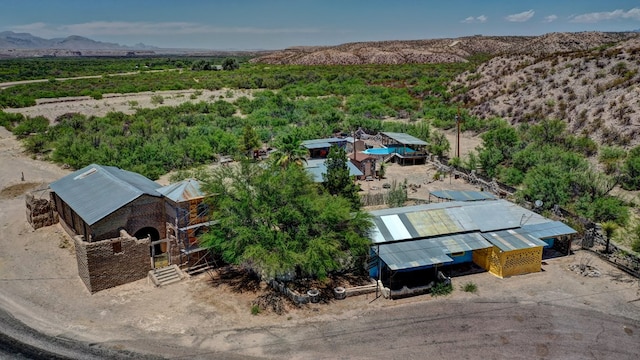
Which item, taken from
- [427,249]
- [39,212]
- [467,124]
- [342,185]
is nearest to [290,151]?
[342,185]

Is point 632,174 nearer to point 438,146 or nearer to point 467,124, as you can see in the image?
point 438,146

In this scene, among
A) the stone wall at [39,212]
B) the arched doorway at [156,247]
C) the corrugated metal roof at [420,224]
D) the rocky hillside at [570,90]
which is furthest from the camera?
the rocky hillside at [570,90]

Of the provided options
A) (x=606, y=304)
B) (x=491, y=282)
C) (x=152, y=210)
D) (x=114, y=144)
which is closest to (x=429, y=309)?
(x=491, y=282)

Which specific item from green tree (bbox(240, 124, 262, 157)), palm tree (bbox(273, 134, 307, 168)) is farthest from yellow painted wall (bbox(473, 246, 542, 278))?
green tree (bbox(240, 124, 262, 157))

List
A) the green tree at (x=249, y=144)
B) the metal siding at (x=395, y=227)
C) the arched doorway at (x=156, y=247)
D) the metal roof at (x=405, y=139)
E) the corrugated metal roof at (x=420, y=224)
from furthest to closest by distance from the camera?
the green tree at (x=249, y=144) → the metal roof at (x=405, y=139) → the arched doorway at (x=156, y=247) → the corrugated metal roof at (x=420, y=224) → the metal siding at (x=395, y=227)

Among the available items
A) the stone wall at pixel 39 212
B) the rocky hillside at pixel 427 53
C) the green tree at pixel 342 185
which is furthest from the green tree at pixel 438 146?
the rocky hillside at pixel 427 53

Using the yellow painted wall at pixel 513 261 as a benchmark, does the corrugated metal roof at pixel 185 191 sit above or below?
above

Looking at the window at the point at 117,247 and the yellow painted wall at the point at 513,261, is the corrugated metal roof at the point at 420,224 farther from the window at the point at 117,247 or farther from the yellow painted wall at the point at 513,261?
the window at the point at 117,247
